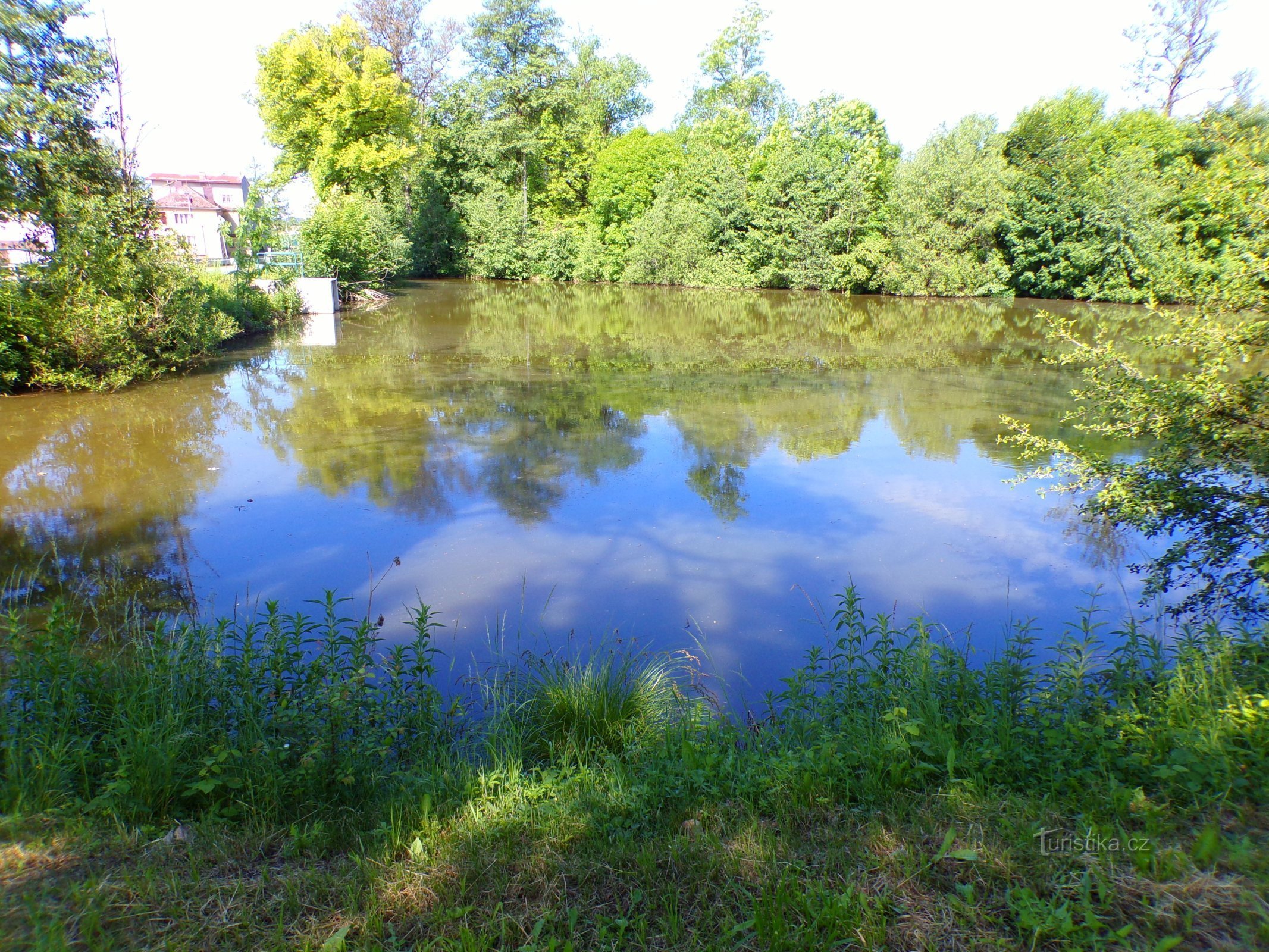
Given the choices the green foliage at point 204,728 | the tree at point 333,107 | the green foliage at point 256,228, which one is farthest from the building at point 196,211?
the green foliage at point 204,728

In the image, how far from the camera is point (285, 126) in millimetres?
32719

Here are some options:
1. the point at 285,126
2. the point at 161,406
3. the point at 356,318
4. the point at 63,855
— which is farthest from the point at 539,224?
the point at 63,855

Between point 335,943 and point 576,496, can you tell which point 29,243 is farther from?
point 335,943

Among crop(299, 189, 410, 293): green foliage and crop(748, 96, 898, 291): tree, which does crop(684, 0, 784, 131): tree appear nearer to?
crop(748, 96, 898, 291): tree

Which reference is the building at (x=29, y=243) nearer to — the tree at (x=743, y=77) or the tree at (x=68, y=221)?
the tree at (x=68, y=221)

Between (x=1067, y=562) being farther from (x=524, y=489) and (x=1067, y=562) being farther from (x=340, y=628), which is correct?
(x=340, y=628)

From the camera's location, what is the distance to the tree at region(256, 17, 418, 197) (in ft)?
102

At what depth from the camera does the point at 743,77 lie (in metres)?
42.3

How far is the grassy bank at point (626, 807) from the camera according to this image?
2.25 meters

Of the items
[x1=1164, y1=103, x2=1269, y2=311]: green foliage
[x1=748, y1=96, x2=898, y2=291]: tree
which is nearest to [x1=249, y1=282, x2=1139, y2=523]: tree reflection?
[x1=1164, y1=103, x2=1269, y2=311]: green foliage

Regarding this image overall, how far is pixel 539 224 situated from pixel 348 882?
38.7 m

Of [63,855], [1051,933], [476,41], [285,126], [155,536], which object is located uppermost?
[476,41]

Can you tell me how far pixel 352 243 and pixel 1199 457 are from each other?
79.9 ft

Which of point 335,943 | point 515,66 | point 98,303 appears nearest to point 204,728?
point 335,943
